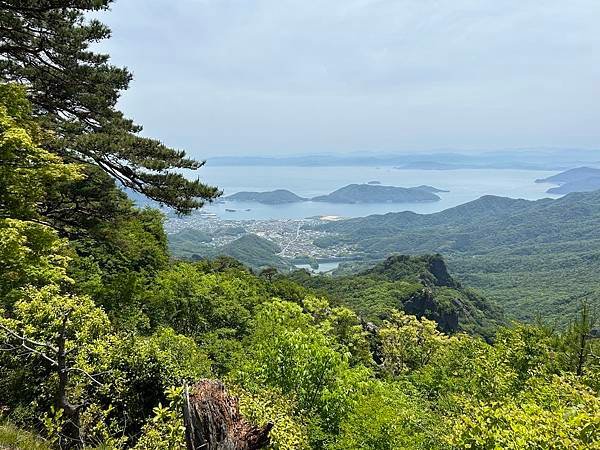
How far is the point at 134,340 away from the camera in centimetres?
883

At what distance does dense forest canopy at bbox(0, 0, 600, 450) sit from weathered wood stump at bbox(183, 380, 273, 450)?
188 millimetres

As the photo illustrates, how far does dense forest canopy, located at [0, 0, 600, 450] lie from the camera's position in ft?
23.1

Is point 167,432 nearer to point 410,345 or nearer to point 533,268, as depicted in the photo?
point 410,345

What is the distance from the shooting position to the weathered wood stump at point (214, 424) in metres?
4.39

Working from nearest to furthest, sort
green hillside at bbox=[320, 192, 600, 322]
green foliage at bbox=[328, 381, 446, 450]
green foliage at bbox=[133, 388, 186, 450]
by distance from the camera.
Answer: green foliage at bbox=[133, 388, 186, 450], green foliage at bbox=[328, 381, 446, 450], green hillside at bbox=[320, 192, 600, 322]

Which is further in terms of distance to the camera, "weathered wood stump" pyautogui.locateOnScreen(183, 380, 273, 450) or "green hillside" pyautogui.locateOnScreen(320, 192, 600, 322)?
"green hillside" pyautogui.locateOnScreen(320, 192, 600, 322)

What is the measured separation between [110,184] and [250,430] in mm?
9861

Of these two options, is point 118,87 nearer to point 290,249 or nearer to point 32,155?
point 32,155

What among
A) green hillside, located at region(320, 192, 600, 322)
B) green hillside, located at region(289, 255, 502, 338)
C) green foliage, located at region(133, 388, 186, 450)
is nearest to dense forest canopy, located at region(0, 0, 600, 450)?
green foliage, located at region(133, 388, 186, 450)

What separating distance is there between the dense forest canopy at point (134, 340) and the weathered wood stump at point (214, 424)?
19cm

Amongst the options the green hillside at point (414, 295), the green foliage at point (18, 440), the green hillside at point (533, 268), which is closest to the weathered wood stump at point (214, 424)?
the green foliage at point (18, 440)

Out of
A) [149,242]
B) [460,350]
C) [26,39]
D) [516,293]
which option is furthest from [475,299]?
[26,39]

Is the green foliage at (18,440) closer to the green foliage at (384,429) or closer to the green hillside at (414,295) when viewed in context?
the green foliage at (384,429)

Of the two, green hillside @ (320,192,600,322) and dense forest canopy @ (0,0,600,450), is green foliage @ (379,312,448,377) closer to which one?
dense forest canopy @ (0,0,600,450)
